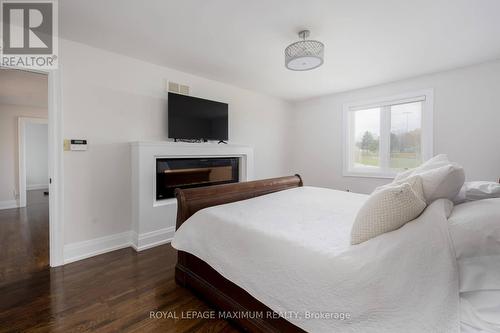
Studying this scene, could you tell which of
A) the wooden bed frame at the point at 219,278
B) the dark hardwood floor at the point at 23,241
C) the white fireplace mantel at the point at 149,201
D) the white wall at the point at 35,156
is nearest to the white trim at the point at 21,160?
the dark hardwood floor at the point at 23,241

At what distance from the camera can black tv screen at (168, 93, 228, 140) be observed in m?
3.19

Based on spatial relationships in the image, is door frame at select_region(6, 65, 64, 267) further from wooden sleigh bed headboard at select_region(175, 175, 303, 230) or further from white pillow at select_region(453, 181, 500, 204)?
white pillow at select_region(453, 181, 500, 204)

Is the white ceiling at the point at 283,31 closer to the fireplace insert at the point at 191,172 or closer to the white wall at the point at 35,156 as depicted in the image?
the fireplace insert at the point at 191,172

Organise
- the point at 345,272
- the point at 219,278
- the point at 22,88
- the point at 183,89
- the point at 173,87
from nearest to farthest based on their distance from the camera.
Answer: the point at 345,272
the point at 219,278
the point at 173,87
the point at 183,89
the point at 22,88

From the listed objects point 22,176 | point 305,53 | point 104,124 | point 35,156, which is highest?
point 305,53

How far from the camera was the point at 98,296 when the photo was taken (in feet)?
6.00

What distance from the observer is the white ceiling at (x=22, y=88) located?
3219 mm

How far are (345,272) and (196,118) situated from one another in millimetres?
2994

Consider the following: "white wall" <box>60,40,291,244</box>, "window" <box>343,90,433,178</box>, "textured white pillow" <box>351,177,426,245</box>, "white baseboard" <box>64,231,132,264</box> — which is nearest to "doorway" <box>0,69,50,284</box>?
"white baseboard" <box>64,231,132,264</box>

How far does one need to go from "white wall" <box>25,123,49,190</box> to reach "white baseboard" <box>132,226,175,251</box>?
615 cm

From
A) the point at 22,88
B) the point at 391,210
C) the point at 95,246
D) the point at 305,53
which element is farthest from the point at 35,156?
the point at 391,210

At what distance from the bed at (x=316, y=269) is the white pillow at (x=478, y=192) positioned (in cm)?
24

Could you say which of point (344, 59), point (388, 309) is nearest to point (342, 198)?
point (388, 309)

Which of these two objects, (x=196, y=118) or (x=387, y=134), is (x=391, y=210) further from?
(x=387, y=134)
